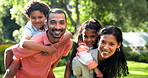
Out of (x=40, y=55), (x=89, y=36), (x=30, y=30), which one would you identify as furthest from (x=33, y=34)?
(x=89, y=36)

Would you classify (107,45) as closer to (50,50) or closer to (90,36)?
(90,36)

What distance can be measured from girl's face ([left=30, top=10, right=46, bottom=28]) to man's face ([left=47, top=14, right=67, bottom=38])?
70 centimetres

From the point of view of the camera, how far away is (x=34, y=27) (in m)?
3.58

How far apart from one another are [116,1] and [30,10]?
14.7 metres

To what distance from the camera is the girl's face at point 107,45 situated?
2.80 meters

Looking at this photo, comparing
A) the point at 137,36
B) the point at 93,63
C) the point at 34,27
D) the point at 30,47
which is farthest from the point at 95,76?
the point at 137,36

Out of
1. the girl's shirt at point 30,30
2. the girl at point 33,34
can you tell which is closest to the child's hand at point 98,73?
the girl at point 33,34

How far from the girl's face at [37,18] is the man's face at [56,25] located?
0.70 metres

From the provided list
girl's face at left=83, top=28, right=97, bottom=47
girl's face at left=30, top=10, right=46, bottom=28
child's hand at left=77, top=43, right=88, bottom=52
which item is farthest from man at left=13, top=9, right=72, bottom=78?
girl's face at left=30, top=10, right=46, bottom=28

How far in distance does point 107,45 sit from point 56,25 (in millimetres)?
692

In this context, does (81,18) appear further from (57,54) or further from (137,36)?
(57,54)

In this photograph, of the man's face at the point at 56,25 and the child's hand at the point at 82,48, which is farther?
the child's hand at the point at 82,48

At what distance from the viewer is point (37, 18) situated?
3480mm

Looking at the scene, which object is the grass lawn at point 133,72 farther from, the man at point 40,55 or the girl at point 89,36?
the man at point 40,55
